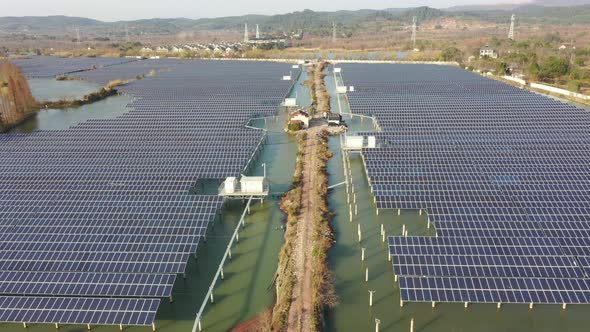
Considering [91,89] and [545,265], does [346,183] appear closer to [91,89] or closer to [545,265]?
[545,265]

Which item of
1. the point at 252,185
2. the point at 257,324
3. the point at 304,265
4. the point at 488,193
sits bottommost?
the point at 257,324

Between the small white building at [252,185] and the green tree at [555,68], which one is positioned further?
the green tree at [555,68]

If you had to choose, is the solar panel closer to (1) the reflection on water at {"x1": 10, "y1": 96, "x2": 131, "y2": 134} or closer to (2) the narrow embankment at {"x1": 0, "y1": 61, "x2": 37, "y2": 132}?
(1) the reflection on water at {"x1": 10, "y1": 96, "x2": 131, "y2": 134}

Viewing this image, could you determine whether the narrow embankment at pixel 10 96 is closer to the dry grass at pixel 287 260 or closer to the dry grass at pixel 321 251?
the dry grass at pixel 287 260

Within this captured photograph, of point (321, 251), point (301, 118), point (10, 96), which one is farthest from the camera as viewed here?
point (10, 96)

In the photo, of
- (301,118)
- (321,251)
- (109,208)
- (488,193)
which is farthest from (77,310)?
(301,118)

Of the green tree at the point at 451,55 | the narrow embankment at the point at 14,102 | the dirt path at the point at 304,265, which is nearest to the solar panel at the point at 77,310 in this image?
the dirt path at the point at 304,265

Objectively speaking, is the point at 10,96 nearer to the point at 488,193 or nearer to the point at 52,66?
the point at 488,193

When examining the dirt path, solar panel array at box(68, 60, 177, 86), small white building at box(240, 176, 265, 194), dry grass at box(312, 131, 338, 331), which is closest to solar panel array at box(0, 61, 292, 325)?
small white building at box(240, 176, 265, 194)
